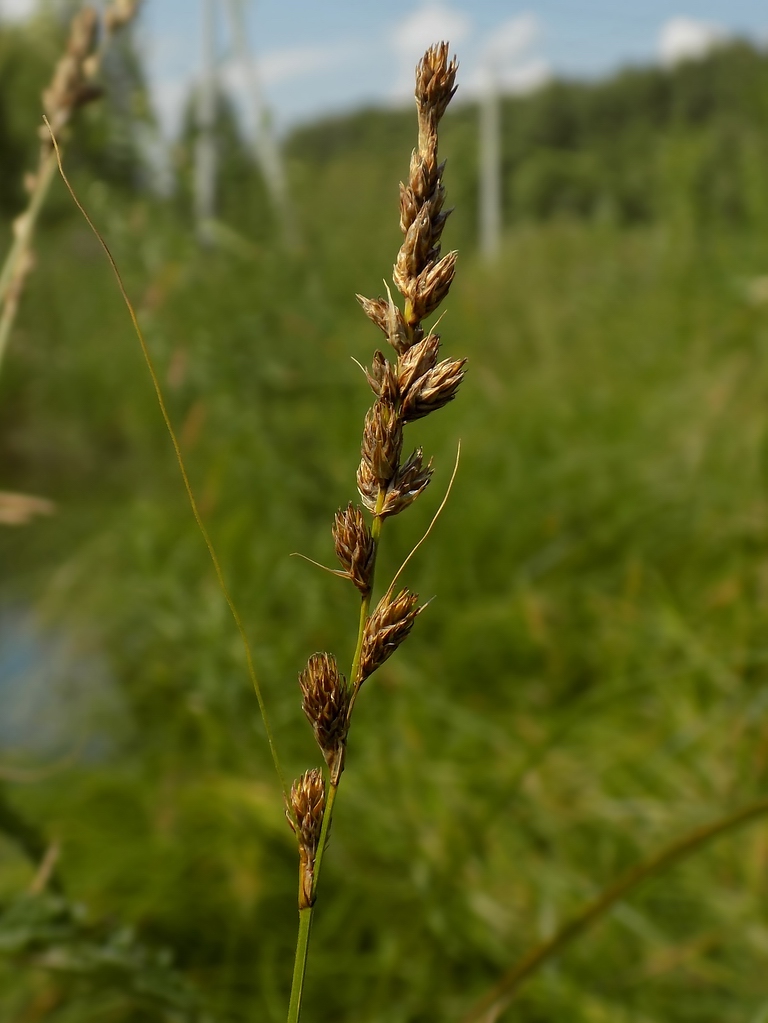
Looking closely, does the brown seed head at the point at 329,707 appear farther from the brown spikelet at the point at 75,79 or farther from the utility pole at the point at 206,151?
the utility pole at the point at 206,151

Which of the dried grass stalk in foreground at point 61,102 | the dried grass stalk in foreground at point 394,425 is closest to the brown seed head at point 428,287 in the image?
the dried grass stalk in foreground at point 394,425

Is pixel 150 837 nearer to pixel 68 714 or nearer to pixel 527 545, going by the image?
pixel 68 714

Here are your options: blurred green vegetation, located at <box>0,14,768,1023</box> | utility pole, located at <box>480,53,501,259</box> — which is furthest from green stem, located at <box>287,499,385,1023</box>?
utility pole, located at <box>480,53,501,259</box>

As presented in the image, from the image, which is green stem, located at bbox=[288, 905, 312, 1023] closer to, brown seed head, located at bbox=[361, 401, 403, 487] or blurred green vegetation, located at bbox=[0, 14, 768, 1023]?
brown seed head, located at bbox=[361, 401, 403, 487]

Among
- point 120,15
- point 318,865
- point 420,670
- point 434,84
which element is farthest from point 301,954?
point 420,670

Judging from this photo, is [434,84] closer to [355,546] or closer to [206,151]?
[355,546]

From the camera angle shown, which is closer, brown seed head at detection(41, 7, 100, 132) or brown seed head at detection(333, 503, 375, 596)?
brown seed head at detection(333, 503, 375, 596)

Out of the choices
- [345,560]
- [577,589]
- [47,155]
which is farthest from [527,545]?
[345,560]
